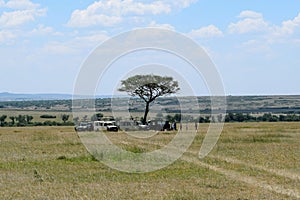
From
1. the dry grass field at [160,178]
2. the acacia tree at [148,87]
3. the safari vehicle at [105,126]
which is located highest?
the acacia tree at [148,87]

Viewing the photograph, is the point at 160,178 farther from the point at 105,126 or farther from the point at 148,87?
the point at 148,87

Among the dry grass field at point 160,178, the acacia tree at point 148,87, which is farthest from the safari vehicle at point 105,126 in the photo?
the dry grass field at point 160,178

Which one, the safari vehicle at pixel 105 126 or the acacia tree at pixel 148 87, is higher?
the acacia tree at pixel 148 87

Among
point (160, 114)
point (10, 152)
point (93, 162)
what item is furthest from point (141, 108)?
point (93, 162)

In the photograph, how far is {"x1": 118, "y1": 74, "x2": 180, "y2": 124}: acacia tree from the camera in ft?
248

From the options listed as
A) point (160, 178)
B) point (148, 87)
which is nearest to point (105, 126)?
point (148, 87)

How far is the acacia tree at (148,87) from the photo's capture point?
248 feet

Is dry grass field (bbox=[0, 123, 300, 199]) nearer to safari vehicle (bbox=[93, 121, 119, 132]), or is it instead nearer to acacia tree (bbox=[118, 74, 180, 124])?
safari vehicle (bbox=[93, 121, 119, 132])

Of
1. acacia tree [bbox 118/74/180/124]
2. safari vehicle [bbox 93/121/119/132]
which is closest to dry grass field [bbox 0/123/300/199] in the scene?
safari vehicle [bbox 93/121/119/132]

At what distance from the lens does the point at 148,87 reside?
77.8m

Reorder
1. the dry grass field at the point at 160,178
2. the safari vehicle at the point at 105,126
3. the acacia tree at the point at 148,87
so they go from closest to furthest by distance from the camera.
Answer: the dry grass field at the point at 160,178, the safari vehicle at the point at 105,126, the acacia tree at the point at 148,87

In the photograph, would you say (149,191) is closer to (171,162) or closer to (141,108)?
(171,162)

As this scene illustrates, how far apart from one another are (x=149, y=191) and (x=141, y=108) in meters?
59.0

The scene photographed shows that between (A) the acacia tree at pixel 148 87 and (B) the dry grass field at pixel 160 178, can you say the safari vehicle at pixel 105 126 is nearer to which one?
(A) the acacia tree at pixel 148 87
